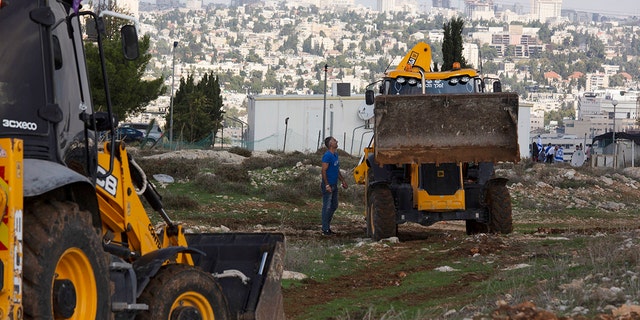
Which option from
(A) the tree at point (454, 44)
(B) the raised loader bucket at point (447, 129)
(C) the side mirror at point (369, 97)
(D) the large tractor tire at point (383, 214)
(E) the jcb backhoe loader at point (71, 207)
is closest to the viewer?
(E) the jcb backhoe loader at point (71, 207)

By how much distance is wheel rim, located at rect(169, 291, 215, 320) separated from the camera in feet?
28.5

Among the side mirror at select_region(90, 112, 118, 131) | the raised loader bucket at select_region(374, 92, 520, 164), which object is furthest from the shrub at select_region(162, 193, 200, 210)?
the side mirror at select_region(90, 112, 118, 131)

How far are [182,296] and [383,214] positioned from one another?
11259 mm

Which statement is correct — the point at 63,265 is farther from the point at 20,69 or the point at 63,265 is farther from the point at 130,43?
the point at 130,43

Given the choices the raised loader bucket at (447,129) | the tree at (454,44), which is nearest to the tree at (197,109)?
the tree at (454,44)

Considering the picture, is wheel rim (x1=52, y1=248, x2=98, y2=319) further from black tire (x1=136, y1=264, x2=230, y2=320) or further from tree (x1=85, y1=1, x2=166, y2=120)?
tree (x1=85, y1=1, x2=166, y2=120)

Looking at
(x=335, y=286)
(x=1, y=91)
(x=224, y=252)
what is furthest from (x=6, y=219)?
(x=335, y=286)

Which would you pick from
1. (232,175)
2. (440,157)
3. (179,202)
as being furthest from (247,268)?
(232,175)

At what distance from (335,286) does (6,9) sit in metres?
8.03

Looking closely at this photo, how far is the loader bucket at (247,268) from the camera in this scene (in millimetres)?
9703

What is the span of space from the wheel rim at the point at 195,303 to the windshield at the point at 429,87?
13.0 meters

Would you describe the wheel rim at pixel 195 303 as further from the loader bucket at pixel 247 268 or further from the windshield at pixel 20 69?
the windshield at pixel 20 69

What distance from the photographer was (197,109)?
6900 centimetres

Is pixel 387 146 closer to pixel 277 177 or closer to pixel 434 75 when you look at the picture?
pixel 434 75
